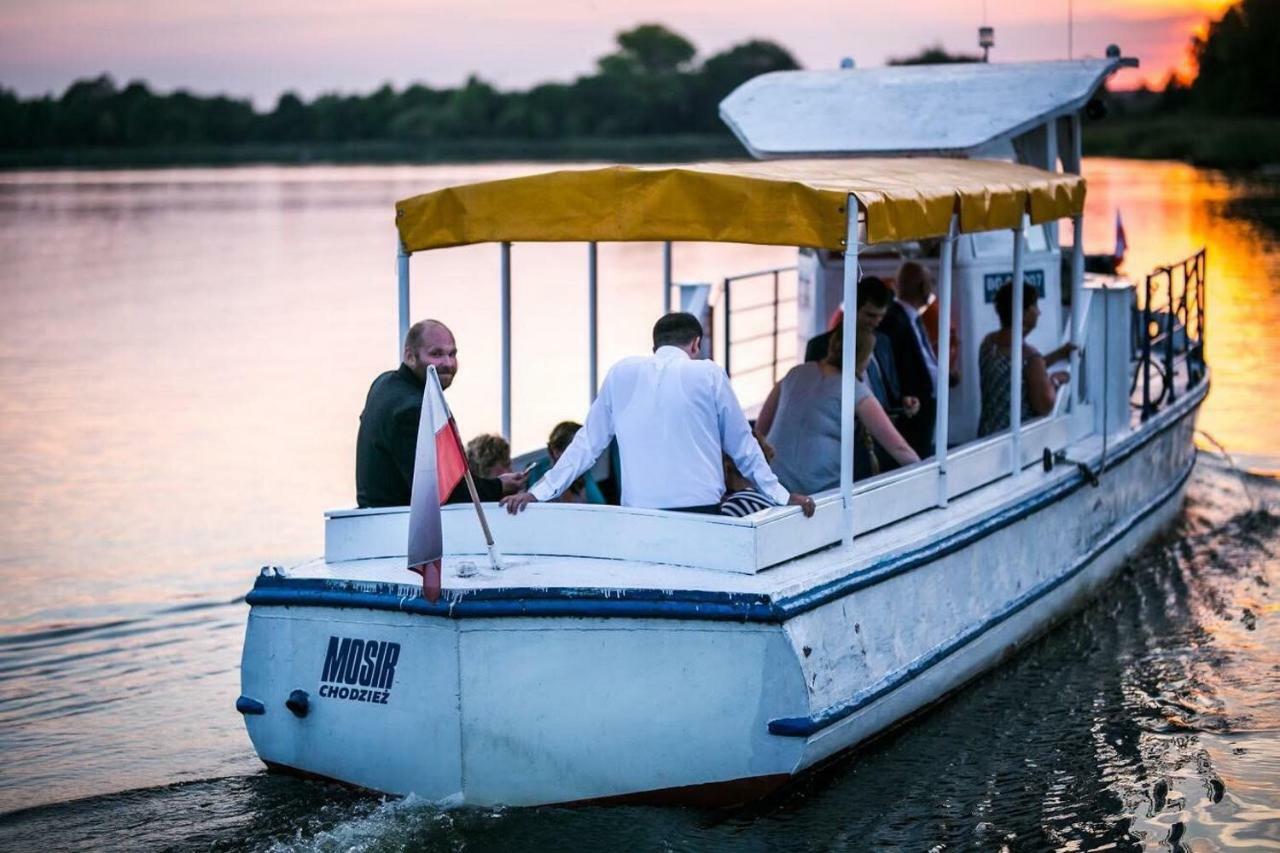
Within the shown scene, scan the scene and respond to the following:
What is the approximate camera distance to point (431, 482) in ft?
22.7

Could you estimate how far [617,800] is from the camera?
279 inches

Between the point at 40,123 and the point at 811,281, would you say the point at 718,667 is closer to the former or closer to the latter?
the point at 811,281

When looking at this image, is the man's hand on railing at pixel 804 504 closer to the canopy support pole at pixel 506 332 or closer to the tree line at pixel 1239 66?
the canopy support pole at pixel 506 332

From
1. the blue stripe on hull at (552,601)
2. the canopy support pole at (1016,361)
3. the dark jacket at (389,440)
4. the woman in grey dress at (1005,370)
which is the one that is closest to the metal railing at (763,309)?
the woman in grey dress at (1005,370)

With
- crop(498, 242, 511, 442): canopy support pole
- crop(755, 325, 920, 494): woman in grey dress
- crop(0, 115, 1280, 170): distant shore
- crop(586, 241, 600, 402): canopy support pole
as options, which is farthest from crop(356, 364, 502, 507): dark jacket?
crop(0, 115, 1280, 170): distant shore

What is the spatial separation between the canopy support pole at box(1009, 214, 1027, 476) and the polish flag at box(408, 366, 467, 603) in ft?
12.1

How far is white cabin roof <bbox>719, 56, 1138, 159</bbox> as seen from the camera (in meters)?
11.0

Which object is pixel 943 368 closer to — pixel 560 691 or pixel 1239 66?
pixel 560 691

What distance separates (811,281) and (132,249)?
35751mm

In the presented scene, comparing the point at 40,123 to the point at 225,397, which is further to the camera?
the point at 40,123

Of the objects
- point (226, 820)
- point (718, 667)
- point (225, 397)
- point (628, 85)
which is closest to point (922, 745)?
point (718, 667)

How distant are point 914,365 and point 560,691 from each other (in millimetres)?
3834

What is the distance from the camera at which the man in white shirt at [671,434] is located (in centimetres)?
740

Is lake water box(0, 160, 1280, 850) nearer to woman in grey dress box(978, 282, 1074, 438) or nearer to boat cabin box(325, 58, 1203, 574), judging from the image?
boat cabin box(325, 58, 1203, 574)
